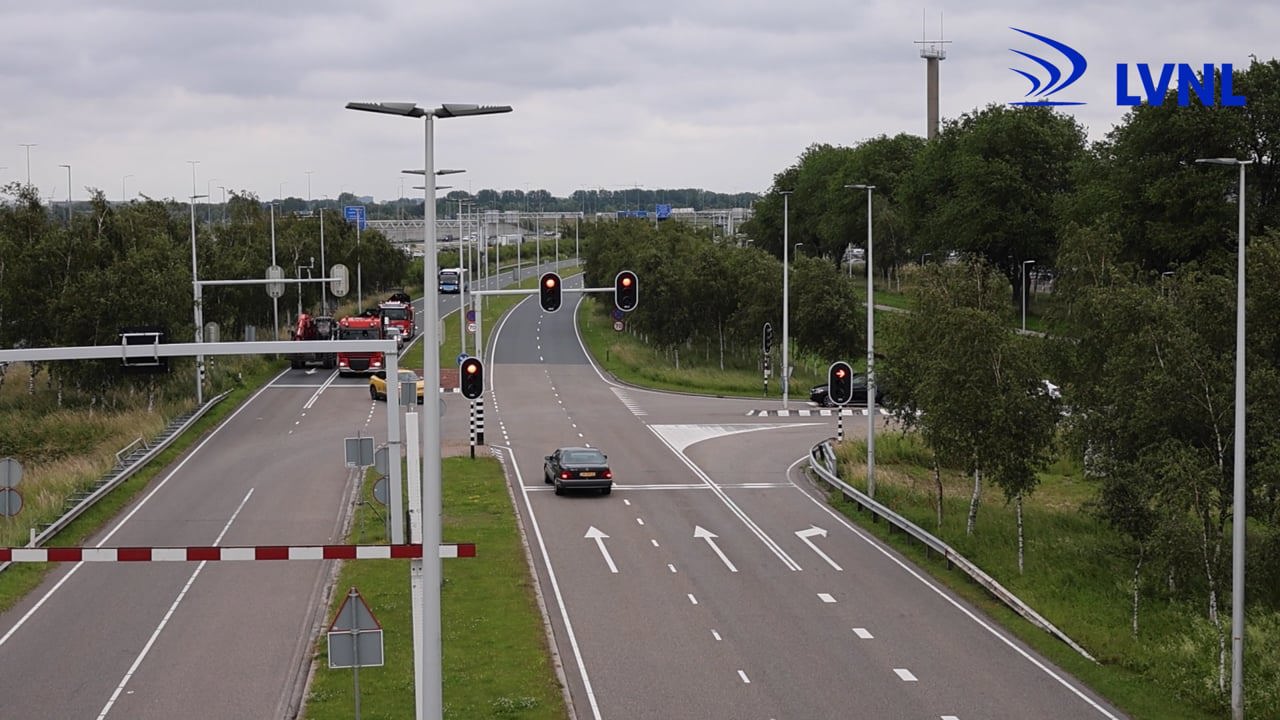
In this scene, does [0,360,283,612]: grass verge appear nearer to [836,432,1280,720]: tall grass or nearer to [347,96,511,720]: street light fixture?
[347,96,511,720]: street light fixture

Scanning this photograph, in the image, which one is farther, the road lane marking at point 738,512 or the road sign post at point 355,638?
the road lane marking at point 738,512

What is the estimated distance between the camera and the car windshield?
1510 inches

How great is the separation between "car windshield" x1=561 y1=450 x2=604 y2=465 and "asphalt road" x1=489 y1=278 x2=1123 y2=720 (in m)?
0.97

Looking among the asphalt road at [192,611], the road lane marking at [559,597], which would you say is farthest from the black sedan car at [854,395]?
the asphalt road at [192,611]

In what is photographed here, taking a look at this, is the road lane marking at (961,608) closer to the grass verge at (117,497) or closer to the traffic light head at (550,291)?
the traffic light head at (550,291)

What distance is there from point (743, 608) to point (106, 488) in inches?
732

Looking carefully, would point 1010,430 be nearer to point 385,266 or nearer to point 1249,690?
point 1249,690

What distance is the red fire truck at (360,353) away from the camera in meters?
64.8

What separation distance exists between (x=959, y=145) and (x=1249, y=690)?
7030cm

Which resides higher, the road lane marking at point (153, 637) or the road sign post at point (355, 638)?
the road sign post at point (355, 638)

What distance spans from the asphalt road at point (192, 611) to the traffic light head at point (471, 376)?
15.7ft

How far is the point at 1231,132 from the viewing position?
6209 cm

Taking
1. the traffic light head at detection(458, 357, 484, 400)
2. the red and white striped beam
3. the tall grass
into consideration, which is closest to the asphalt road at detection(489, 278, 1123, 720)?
the tall grass

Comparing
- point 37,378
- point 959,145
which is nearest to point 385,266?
point 959,145
